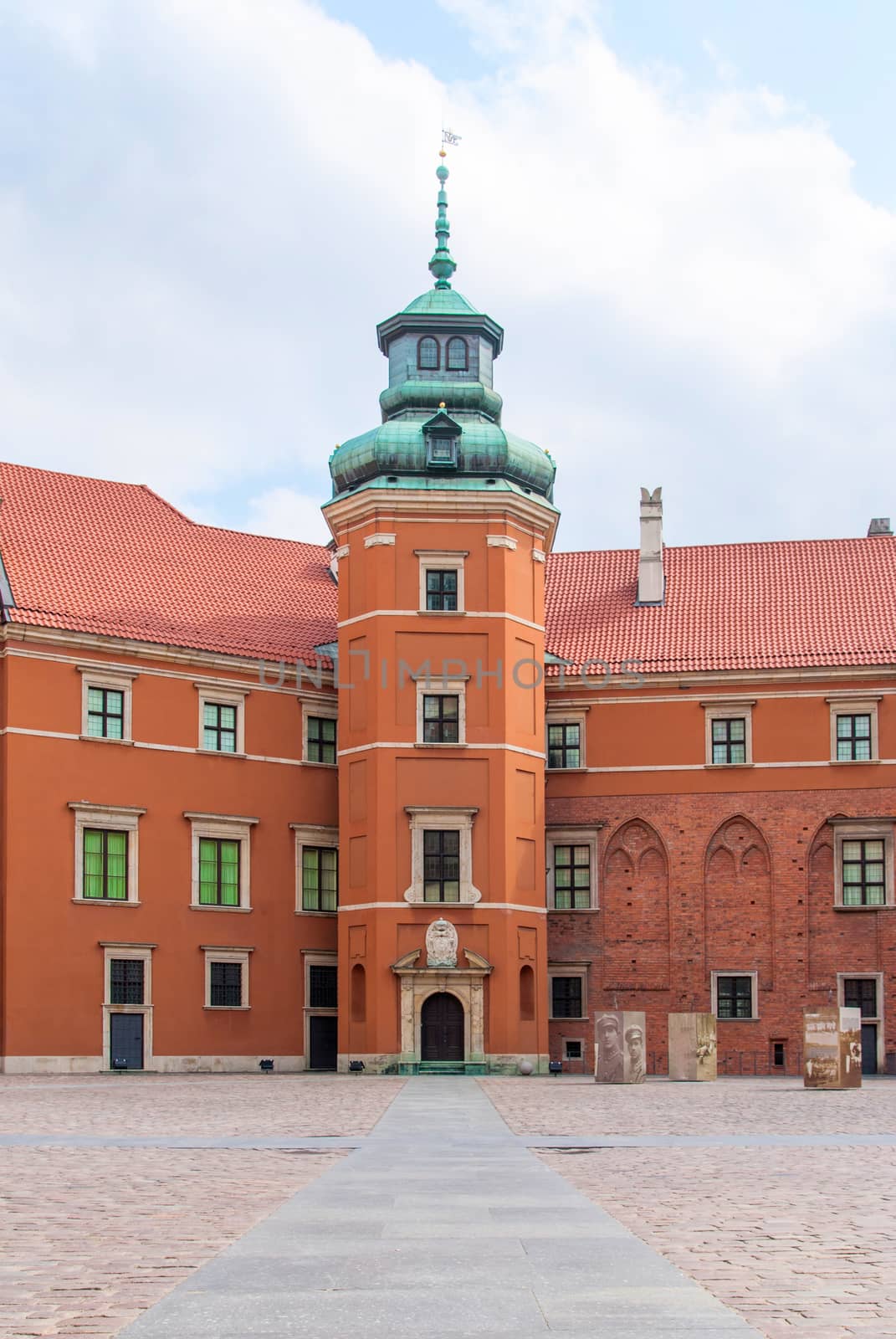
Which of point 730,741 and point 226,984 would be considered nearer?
point 226,984

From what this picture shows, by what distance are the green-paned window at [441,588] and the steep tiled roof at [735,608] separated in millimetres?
4943

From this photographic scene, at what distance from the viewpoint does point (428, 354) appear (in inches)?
2002

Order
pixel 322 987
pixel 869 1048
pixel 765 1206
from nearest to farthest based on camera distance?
pixel 765 1206, pixel 869 1048, pixel 322 987

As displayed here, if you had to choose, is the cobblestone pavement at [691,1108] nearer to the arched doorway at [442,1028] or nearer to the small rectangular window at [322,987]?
the arched doorway at [442,1028]

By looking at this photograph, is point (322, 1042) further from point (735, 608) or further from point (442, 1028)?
point (735, 608)

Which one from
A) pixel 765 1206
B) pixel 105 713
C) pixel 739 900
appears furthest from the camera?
pixel 739 900

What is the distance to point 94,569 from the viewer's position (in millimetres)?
46750

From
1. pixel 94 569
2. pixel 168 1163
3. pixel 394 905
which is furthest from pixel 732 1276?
pixel 94 569

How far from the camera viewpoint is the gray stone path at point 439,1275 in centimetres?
705

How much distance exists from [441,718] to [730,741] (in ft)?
27.4

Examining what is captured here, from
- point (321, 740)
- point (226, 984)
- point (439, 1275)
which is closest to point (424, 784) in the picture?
point (321, 740)

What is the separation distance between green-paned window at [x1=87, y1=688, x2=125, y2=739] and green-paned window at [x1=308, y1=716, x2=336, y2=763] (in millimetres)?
6162

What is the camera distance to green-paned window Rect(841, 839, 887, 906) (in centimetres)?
4756

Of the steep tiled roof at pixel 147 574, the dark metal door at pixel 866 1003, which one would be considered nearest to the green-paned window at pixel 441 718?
the steep tiled roof at pixel 147 574
